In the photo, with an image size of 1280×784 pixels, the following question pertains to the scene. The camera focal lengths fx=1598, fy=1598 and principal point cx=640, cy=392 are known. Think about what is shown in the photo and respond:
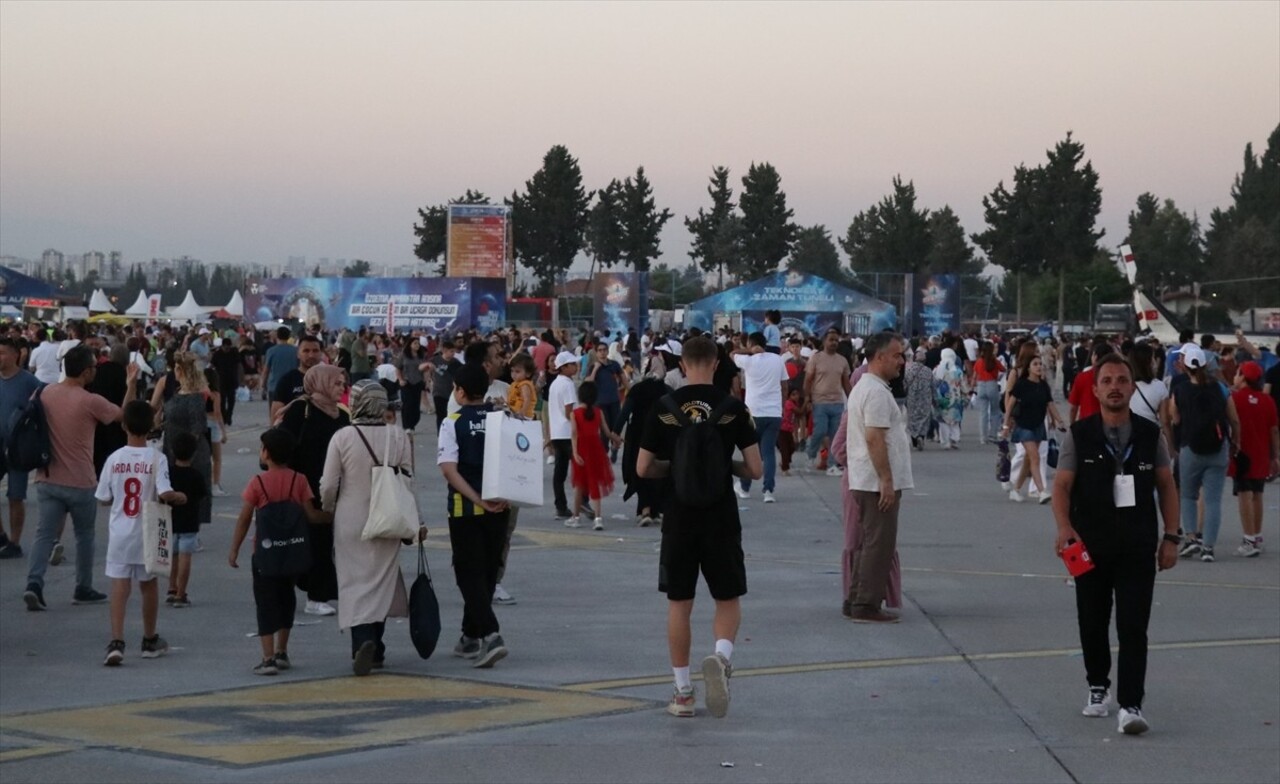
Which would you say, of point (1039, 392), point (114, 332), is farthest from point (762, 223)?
point (1039, 392)

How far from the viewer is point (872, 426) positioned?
1041 cm

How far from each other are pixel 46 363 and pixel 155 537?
12.0 meters

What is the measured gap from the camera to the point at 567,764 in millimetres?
6797

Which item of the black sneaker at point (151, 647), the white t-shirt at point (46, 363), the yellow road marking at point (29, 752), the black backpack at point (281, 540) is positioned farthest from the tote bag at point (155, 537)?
the white t-shirt at point (46, 363)

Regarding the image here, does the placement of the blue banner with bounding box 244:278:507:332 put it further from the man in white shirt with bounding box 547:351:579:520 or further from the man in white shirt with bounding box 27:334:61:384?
the man in white shirt with bounding box 547:351:579:520

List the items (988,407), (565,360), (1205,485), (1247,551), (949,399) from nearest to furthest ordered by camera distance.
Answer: (1205,485) < (1247,551) < (565,360) < (949,399) < (988,407)

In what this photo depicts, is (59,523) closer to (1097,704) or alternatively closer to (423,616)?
(423,616)

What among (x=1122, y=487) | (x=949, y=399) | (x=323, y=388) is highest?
(x=949, y=399)

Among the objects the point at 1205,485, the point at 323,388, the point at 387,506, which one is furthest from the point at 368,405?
the point at 1205,485

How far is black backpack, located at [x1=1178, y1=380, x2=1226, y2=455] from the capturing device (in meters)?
13.6

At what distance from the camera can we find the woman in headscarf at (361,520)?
9.00m

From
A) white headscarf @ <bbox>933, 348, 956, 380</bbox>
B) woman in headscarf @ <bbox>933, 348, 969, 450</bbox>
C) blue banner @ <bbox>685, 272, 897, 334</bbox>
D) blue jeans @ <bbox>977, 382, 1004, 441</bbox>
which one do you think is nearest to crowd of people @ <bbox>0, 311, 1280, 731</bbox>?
blue jeans @ <bbox>977, 382, 1004, 441</bbox>

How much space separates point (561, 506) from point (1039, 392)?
216 inches

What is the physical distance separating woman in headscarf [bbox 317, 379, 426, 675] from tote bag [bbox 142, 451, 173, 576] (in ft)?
4.11
